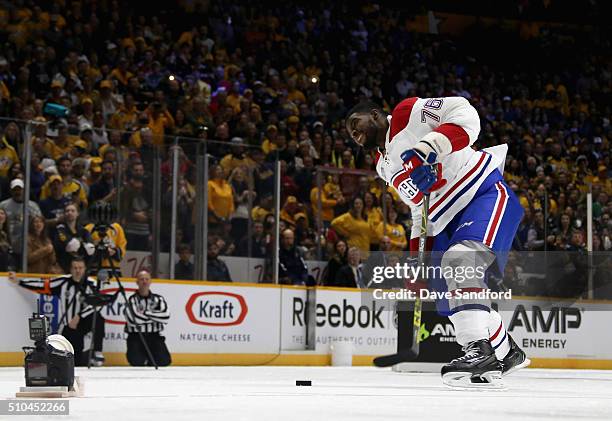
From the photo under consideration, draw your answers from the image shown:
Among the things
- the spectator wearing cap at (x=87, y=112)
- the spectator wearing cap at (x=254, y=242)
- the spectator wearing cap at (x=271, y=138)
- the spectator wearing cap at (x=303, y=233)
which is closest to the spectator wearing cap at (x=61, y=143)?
the spectator wearing cap at (x=254, y=242)

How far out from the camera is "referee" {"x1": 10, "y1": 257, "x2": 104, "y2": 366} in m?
10.3

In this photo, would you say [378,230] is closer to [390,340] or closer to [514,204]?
[390,340]

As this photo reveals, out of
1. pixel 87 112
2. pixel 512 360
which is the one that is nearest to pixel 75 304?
pixel 87 112

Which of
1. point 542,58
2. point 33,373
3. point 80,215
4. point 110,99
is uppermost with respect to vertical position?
point 542,58

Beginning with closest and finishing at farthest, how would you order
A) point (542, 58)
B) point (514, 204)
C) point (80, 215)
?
point (514, 204) < point (80, 215) < point (542, 58)

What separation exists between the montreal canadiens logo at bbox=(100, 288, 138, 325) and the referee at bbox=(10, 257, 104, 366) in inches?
11.7

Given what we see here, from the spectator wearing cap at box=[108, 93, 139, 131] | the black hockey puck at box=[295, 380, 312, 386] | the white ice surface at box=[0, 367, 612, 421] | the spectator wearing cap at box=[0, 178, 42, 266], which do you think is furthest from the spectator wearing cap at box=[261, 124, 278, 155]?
the white ice surface at box=[0, 367, 612, 421]

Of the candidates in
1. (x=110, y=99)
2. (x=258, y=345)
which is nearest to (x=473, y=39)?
(x=110, y=99)

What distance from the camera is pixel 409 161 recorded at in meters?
5.73

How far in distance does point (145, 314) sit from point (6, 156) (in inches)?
84.4

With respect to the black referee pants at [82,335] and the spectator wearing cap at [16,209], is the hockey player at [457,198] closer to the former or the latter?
the spectator wearing cap at [16,209]

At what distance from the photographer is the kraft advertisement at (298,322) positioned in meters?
10.3

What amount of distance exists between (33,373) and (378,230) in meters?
8.07

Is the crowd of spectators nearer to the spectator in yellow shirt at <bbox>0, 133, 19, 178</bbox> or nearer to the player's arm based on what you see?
the spectator in yellow shirt at <bbox>0, 133, 19, 178</bbox>
